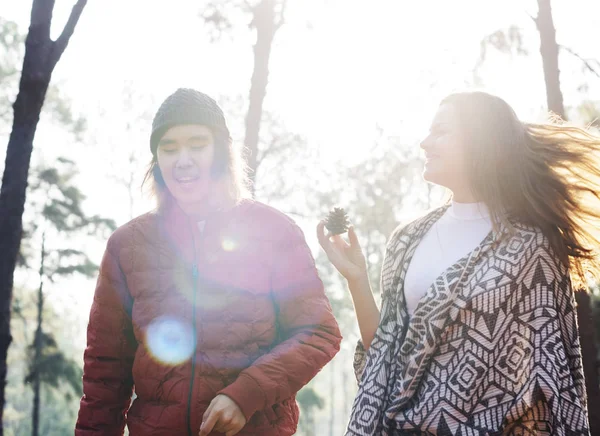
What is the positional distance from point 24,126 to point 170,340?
9.29 feet

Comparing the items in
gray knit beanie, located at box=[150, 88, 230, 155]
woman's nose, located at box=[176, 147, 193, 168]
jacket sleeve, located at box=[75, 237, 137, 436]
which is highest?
gray knit beanie, located at box=[150, 88, 230, 155]

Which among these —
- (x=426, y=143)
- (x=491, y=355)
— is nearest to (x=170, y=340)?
(x=491, y=355)

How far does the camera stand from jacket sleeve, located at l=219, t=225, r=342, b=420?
2771mm

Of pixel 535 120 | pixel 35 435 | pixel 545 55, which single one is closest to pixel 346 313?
pixel 35 435

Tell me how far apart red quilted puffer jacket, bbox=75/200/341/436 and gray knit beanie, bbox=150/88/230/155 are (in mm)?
418

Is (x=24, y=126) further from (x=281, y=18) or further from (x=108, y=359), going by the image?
(x=281, y=18)

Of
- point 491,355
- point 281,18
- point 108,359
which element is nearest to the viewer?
point 491,355

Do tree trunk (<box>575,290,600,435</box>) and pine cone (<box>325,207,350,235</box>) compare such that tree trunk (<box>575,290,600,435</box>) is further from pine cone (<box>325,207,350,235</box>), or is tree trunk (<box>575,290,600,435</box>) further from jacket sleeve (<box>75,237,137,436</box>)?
jacket sleeve (<box>75,237,137,436</box>)

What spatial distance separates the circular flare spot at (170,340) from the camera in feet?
9.59

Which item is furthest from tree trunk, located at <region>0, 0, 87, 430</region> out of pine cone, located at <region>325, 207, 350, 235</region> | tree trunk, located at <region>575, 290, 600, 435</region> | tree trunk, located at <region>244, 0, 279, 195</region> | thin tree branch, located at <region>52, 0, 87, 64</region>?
tree trunk, located at <region>575, 290, 600, 435</region>

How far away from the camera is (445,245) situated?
130 inches

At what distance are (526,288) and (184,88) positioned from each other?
6.38ft

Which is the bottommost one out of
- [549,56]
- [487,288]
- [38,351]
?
[38,351]

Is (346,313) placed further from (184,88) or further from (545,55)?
(184,88)
